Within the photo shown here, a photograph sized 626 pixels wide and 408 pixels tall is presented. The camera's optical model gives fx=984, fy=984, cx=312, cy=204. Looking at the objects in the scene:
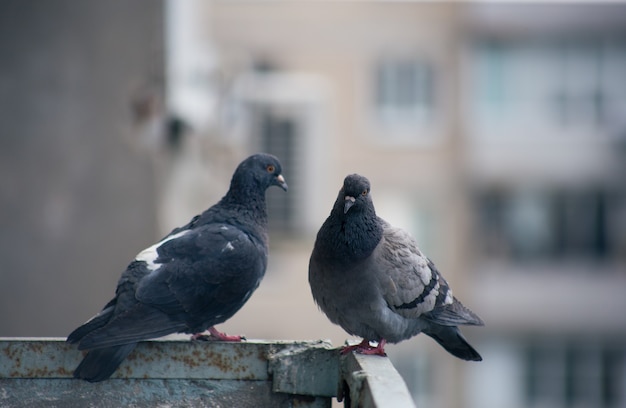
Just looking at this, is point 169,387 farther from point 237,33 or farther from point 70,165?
point 237,33

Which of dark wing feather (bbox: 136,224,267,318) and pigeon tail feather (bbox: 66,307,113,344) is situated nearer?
pigeon tail feather (bbox: 66,307,113,344)

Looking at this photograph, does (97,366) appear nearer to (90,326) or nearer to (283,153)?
(90,326)

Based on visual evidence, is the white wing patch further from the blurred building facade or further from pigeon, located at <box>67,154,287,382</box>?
the blurred building facade

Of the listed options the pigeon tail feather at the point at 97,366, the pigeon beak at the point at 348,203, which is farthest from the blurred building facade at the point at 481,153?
the pigeon tail feather at the point at 97,366

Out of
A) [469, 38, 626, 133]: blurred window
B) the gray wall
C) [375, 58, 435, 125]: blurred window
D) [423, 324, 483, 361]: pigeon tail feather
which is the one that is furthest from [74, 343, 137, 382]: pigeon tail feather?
[469, 38, 626, 133]: blurred window

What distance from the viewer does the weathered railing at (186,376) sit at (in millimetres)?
4305

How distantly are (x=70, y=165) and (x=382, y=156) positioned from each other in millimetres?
15035

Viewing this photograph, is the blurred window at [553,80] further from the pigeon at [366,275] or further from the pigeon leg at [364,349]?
the pigeon leg at [364,349]

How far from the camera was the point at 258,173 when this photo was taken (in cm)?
564

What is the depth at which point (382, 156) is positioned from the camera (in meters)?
25.1

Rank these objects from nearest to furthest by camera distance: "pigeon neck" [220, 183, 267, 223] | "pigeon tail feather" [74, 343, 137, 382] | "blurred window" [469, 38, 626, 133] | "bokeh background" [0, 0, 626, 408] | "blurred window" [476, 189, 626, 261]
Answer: "pigeon tail feather" [74, 343, 137, 382]
"pigeon neck" [220, 183, 267, 223]
"bokeh background" [0, 0, 626, 408]
"blurred window" [469, 38, 626, 133]
"blurred window" [476, 189, 626, 261]

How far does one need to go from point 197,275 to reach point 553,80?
2136 centimetres

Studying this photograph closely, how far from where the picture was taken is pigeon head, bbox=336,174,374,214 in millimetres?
4908

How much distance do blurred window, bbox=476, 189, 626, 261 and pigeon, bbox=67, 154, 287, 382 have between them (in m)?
20.1
